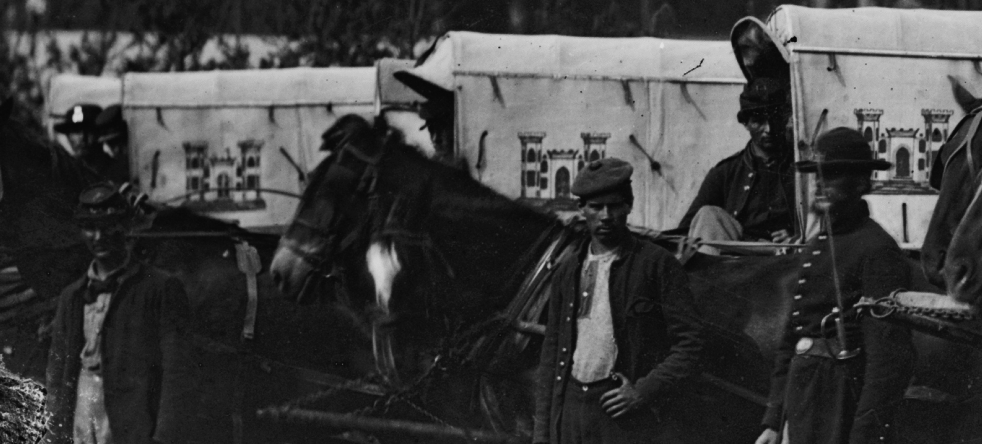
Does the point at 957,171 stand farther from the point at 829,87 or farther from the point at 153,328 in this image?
the point at 153,328

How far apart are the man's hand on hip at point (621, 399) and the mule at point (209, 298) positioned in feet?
6.36

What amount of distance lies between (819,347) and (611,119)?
65.2 inches

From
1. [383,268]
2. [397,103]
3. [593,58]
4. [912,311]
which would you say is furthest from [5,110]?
[912,311]

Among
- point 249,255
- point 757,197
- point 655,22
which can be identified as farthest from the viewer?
point 249,255

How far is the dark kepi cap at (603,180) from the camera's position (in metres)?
8.34

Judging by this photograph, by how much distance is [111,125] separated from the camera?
1200 centimetres

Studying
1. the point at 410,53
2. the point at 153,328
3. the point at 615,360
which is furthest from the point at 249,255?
the point at 615,360

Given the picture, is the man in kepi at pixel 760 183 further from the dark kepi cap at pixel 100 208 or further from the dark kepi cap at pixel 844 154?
the dark kepi cap at pixel 100 208

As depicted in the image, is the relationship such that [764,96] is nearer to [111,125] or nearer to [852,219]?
[852,219]

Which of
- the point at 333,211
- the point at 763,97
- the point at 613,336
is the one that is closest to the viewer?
the point at 613,336

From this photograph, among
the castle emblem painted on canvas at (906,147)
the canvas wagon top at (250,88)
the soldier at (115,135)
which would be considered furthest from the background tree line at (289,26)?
the castle emblem painted on canvas at (906,147)

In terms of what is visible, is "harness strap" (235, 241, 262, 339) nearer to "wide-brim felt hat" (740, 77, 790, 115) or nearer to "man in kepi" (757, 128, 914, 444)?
"wide-brim felt hat" (740, 77, 790, 115)

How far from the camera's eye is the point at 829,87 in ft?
27.8

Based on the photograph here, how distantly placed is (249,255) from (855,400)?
11.7ft
